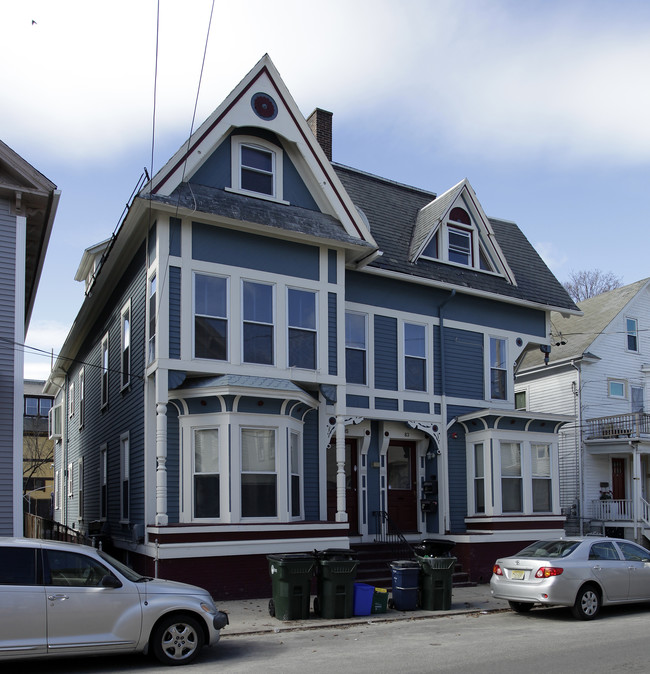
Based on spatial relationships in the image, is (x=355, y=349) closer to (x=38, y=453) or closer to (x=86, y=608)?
(x=86, y=608)

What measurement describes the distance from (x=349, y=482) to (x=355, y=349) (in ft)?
10.5

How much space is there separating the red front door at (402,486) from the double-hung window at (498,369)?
291 cm

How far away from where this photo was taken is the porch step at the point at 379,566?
16.3 meters

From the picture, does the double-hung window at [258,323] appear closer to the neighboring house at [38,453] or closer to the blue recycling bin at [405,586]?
the blue recycling bin at [405,586]

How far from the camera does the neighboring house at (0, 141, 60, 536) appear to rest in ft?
44.1

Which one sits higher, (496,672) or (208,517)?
(208,517)

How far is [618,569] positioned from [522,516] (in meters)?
6.03

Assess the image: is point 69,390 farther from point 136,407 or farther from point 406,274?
point 406,274

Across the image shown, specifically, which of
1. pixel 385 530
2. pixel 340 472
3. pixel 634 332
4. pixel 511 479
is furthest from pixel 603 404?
pixel 340 472

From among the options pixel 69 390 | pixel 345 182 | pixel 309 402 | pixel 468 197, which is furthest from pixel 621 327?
pixel 69 390

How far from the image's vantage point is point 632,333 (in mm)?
31781

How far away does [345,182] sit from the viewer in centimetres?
2117

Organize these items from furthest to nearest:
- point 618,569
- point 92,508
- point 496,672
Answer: point 92,508, point 618,569, point 496,672

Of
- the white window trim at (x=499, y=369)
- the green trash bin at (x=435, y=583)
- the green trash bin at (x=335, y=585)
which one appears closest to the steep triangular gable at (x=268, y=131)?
the white window trim at (x=499, y=369)
